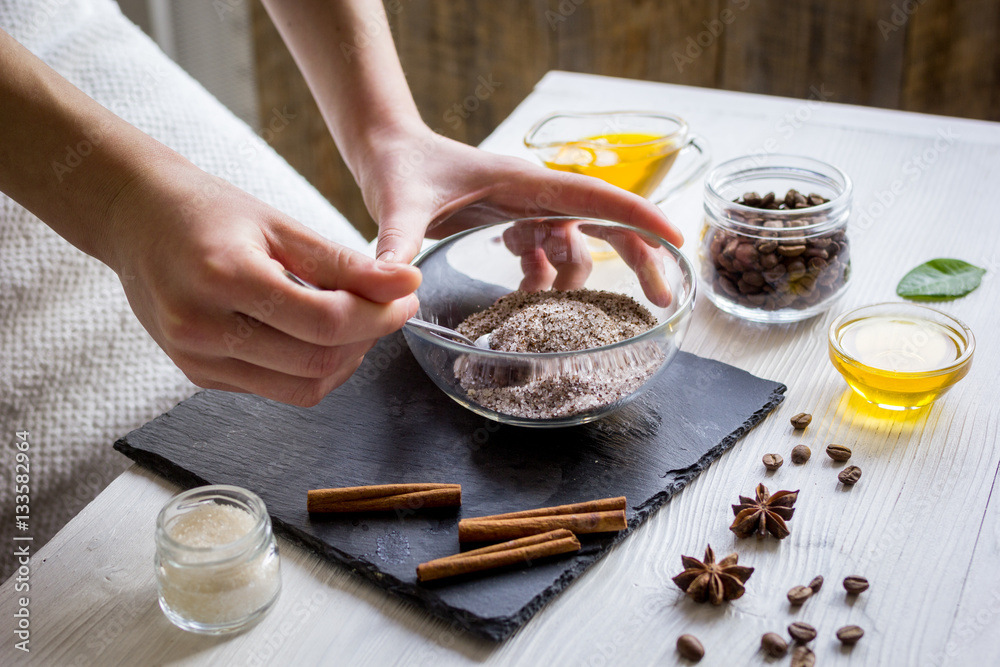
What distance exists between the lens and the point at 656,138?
138 centimetres

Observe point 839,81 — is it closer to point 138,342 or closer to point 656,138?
point 656,138

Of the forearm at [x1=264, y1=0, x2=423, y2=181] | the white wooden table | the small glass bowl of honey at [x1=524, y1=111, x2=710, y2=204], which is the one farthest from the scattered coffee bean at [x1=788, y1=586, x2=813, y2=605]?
the forearm at [x1=264, y1=0, x2=423, y2=181]

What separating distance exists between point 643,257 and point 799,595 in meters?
0.48

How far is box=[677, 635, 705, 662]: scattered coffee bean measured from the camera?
0.73m

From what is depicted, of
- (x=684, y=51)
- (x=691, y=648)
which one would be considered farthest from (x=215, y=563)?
(x=684, y=51)

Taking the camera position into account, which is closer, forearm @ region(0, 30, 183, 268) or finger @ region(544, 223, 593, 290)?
forearm @ region(0, 30, 183, 268)

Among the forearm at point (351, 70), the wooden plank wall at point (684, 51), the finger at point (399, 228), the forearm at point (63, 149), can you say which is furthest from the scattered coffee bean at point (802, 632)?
the wooden plank wall at point (684, 51)

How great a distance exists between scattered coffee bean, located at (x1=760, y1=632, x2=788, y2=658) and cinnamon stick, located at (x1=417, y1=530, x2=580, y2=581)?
0.19 meters

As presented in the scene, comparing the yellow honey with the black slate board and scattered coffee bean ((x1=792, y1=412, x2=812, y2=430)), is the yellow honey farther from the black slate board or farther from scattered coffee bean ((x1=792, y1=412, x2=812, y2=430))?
scattered coffee bean ((x1=792, y1=412, x2=812, y2=430))

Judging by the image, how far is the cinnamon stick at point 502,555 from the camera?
0.80 m

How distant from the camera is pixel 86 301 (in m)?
1.32

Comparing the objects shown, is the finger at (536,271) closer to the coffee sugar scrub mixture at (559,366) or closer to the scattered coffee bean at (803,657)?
the coffee sugar scrub mixture at (559,366)

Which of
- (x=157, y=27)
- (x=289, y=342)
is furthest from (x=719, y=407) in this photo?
(x=157, y=27)

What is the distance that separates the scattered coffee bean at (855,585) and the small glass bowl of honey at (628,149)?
2.40 ft
